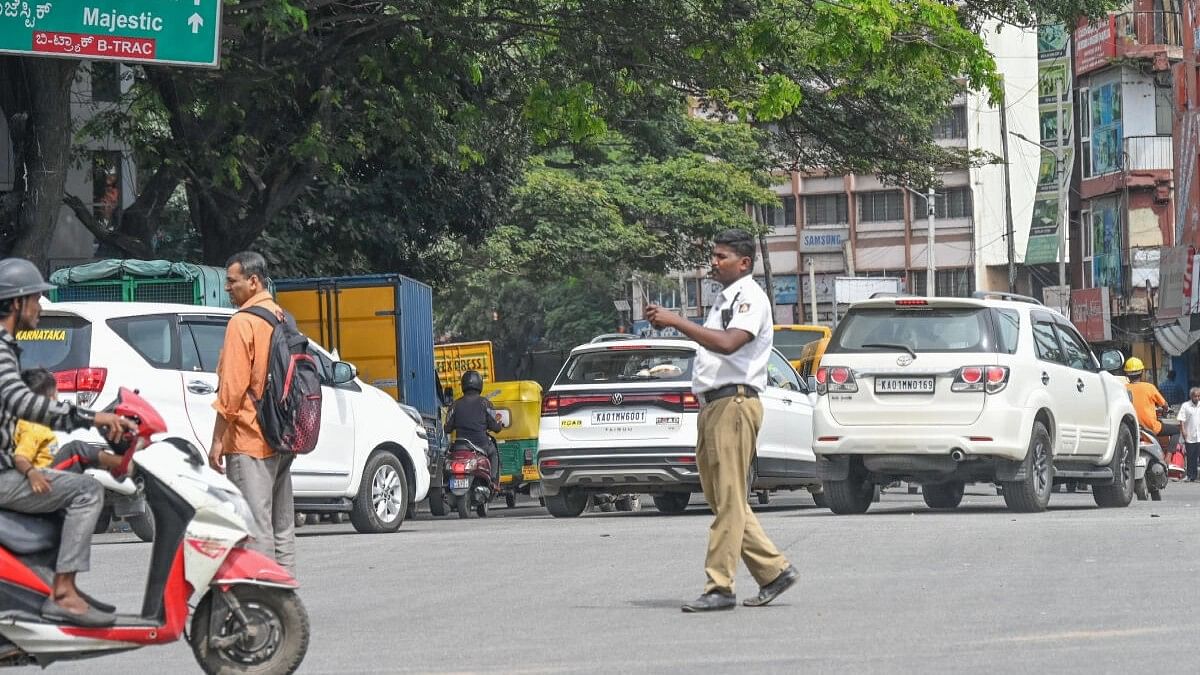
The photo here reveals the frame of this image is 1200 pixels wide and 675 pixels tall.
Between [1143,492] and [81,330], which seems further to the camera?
[1143,492]

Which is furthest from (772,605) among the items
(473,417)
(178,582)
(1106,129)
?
(1106,129)

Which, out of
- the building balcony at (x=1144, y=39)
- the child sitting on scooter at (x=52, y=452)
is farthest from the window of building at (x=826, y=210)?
the child sitting on scooter at (x=52, y=452)

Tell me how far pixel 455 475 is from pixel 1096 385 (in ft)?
23.9

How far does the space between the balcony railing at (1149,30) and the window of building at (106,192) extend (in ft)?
103

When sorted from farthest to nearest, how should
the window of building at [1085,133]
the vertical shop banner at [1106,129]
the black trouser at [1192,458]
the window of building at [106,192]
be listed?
the window of building at [1085,133], the vertical shop banner at [1106,129], the black trouser at [1192,458], the window of building at [106,192]

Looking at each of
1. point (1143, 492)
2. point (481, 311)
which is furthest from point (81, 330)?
point (481, 311)

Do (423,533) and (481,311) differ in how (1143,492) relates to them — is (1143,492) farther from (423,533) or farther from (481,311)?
(481,311)

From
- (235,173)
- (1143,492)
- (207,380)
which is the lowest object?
(1143,492)

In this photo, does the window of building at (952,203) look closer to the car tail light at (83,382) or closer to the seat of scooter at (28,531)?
the car tail light at (83,382)

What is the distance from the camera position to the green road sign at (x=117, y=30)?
1725 cm

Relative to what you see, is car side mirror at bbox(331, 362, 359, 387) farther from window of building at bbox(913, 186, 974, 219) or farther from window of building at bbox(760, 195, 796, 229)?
window of building at bbox(760, 195, 796, 229)

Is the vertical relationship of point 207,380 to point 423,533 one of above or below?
above

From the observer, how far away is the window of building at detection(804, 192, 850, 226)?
83438 millimetres

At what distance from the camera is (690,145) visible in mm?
47812
